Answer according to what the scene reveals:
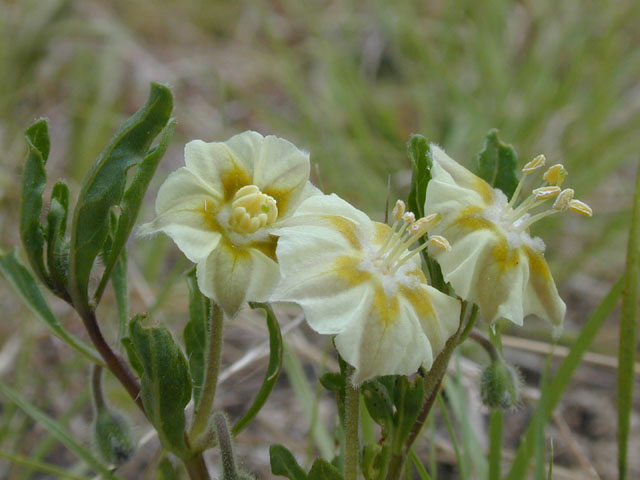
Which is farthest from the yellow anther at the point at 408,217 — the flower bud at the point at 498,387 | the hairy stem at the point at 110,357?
the hairy stem at the point at 110,357

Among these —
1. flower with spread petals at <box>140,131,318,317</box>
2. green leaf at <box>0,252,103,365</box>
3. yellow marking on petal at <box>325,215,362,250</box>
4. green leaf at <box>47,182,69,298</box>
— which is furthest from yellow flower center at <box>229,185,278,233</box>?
green leaf at <box>0,252,103,365</box>

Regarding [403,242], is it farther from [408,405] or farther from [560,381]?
[560,381]

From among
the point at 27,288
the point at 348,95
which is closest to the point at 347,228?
the point at 27,288

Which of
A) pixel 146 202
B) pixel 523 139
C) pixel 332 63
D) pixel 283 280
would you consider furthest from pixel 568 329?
pixel 283 280

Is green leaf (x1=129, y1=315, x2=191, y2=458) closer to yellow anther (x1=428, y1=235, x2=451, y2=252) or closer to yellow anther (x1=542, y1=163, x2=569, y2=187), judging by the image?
yellow anther (x1=428, y1=235, x2=451, y2=252)

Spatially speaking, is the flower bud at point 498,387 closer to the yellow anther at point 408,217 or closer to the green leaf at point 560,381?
the green leaf at point 560,381
